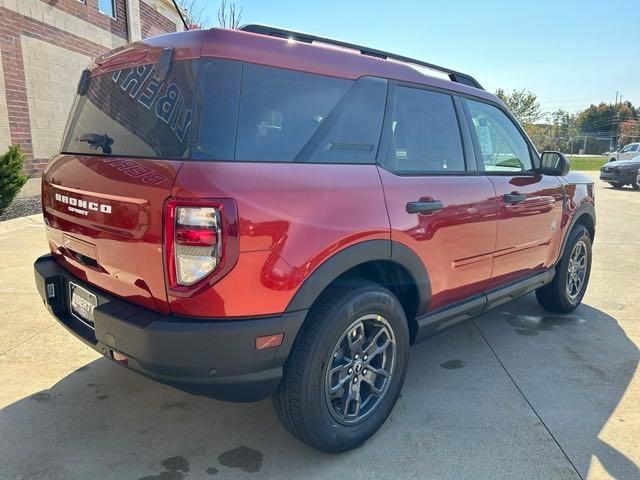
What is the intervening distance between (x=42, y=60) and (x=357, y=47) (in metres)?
9.24

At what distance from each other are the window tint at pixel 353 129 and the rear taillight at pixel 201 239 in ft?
1.66

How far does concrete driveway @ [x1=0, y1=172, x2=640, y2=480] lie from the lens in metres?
2.29

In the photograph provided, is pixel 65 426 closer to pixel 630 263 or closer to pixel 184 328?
pixel 184 328

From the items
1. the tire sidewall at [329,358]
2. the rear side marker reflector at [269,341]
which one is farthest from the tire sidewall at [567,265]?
the rear side marker reflector at [269,341]

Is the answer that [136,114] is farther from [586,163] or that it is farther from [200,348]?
[586,163]

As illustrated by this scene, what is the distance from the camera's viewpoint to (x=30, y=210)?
862cm

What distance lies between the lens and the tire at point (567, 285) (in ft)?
14.0

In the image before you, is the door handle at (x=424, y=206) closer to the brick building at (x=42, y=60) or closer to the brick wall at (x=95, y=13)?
the brick building at (x=42, y=60)

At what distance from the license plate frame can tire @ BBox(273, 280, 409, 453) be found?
0.98 metres

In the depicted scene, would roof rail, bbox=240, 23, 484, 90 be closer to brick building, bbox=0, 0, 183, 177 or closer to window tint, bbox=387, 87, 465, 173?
window tint, bbox=387, 87, 465, 173

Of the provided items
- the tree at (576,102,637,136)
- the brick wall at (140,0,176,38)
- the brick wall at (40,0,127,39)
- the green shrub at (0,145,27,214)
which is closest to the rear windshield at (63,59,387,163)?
the green shrub at (0,145,27,214)

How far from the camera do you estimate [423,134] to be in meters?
2.83

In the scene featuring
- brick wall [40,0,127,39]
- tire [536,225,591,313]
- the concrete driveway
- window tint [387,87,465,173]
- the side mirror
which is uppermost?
brick wall [40,0,127,39]

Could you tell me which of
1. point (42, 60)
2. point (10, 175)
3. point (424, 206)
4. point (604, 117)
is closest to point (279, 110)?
point (424, 206)
